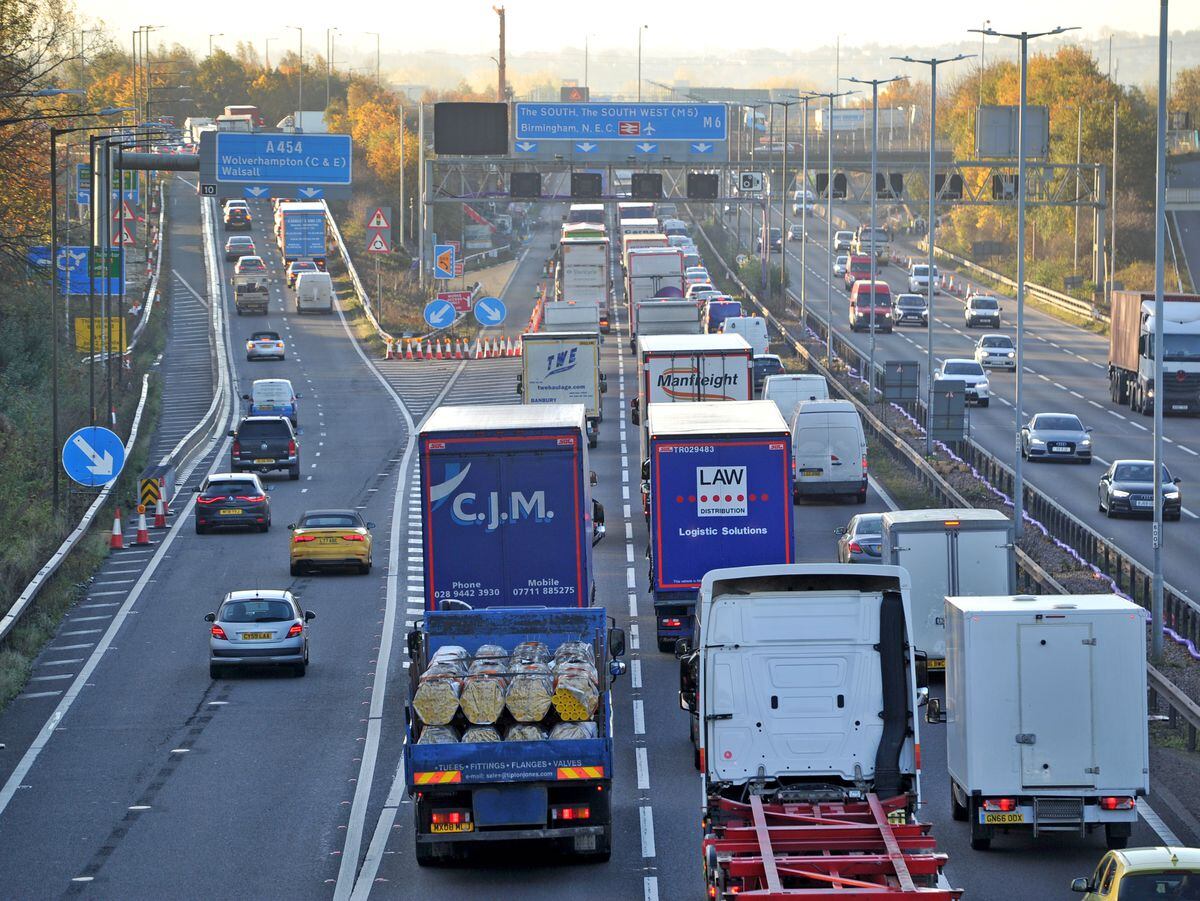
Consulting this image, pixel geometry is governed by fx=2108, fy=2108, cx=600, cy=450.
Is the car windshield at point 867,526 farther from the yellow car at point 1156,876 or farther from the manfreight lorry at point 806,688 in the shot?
the yellow car at point 1156,876

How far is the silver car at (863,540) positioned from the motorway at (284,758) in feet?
11.1

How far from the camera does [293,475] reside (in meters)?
52.1

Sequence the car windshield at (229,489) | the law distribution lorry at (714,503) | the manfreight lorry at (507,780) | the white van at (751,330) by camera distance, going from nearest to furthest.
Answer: the manfreight lorry at (507,780) → the law distribution lorry at (714,503) → the car windshield at (229,489) → the white van at (751,330)

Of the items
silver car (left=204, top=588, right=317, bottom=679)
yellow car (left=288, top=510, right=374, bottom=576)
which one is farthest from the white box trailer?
yellow car (left=288, top=510, right=374, bottom=576)

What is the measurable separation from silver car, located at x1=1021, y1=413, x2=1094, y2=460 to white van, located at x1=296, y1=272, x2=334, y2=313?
49.5 metres

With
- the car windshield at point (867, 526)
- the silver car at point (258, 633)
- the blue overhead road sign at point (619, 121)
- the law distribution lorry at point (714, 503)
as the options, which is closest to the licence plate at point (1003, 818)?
the law distribution lorry at point (714, 503)

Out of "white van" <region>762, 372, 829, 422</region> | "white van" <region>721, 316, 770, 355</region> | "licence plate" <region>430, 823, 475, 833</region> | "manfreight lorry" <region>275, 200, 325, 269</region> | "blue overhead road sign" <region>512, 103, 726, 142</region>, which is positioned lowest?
"licence plate" <region>430, 823, 475, 833</region>

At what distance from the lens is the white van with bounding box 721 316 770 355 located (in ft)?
234

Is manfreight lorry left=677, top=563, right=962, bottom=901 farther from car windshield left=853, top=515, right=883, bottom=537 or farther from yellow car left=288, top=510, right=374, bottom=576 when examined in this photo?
yellow car left=288, top=510, right=374, bottom=576

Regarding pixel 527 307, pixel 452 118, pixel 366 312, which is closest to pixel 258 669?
pixel 452 118

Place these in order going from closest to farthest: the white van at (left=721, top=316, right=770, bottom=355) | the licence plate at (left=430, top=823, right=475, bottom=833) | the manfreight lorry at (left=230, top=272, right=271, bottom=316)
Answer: the licence plate at (left=430, top=823, right=475, bottom=833) → the white van at (left=721, top=316, right=770, bottom=355) → the manfreight lorry at (left=230, top=272, right=271, bottom=316)

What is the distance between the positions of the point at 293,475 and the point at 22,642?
67.5 feet

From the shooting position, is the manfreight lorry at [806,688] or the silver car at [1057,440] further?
the silver car at [1057,440]

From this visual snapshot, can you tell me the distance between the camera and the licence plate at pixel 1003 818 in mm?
18578
